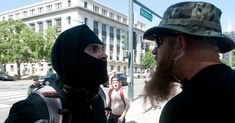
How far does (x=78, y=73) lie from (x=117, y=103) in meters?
4.01

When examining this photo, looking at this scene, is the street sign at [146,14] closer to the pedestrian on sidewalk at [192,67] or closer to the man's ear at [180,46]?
the pedestrian on sidewalk at [192,67]

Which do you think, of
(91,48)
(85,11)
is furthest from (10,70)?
(91,48)

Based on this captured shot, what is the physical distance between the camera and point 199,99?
1.29m

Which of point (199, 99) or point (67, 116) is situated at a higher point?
point (199, 99)

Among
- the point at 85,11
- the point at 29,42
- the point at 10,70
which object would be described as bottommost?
the point at 10,70

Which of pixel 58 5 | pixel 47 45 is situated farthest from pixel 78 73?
pixel 58 5

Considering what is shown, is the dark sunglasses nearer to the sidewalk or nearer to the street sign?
the sidewalk

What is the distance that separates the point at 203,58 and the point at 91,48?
1.04 m

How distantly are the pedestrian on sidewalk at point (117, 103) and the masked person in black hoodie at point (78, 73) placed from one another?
11.2ft

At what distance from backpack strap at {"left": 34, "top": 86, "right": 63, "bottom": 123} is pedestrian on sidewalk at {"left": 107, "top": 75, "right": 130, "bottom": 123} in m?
3.72

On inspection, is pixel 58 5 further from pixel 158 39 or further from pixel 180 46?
pixel 180 46

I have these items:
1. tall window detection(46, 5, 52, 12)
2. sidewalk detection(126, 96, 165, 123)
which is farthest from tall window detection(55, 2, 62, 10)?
sidewalk detection(126, 96, 165, 123)

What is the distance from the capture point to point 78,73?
2.23 m

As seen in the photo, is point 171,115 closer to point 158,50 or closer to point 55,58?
point 158,50
